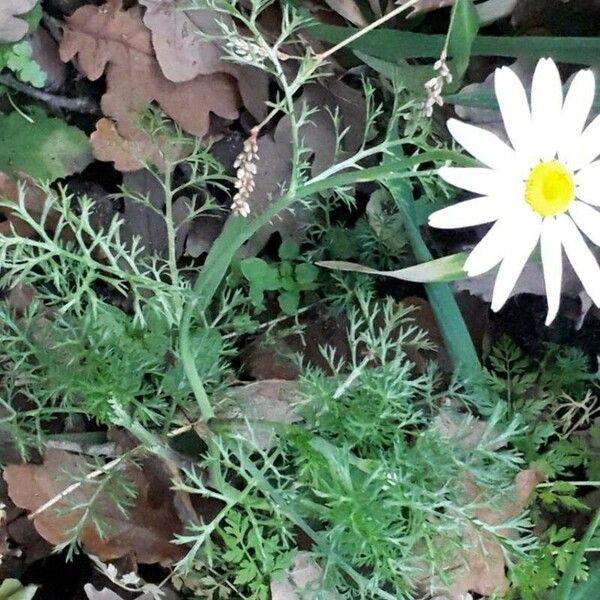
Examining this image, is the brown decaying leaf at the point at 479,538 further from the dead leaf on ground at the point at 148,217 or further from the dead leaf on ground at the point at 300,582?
the dead leaf on ground at the point at 148,217

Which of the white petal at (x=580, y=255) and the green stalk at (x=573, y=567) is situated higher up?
the white petal at (x=580, y=255)

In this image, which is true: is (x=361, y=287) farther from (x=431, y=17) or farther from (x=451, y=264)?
(x=431, y=17)

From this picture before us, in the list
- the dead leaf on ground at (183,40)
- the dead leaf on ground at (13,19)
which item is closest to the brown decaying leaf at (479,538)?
the dead leaf on ground at (183,40)

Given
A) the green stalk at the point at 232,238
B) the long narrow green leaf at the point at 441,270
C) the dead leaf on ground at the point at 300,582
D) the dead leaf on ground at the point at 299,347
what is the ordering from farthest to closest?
the dead leaf on ground at the point at 299,347 → the dead leaf on ground at the point at 300,582 → the long narrow green leaf at the point at 441,270 → the green stalk at the point at 232,238

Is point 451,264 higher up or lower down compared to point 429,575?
higher up

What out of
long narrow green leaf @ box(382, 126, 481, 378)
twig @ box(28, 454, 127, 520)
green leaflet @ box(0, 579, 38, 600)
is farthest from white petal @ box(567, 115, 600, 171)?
green leaflet @ box(0, 579, 38, 600)

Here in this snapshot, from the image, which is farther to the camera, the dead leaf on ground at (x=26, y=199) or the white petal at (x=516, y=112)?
the dead leaf on ground at (x=26, y=199)

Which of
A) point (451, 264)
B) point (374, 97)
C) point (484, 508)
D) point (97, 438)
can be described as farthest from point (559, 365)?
point (97, 438)

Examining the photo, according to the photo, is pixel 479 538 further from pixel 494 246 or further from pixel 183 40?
pixel 183 40
